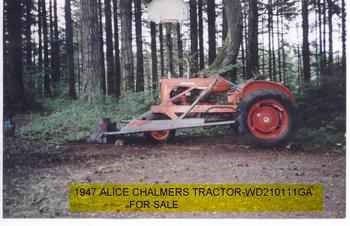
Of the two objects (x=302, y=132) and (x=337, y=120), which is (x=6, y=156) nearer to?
(x=302, y=132)

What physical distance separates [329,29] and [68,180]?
78.2 inches

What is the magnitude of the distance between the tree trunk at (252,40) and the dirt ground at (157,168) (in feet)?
1.64

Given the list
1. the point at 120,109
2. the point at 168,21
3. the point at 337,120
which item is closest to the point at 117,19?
the point at 168,21

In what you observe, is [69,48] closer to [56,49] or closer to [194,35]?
[56,49]

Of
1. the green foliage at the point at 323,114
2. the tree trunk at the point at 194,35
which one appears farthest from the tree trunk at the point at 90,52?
the green foliage at the point at 323,114

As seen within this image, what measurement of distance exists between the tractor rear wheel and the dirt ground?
0.09 m

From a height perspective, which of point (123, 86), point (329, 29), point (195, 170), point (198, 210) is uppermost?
point (329, 29)

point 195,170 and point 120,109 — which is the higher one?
point 120,109

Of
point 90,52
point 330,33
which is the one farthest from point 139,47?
point 330,33

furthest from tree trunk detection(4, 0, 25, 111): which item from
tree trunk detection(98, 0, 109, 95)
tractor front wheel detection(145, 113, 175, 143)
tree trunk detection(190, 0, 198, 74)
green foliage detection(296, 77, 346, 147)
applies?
green foliage detection(296, 77, 346, 147)

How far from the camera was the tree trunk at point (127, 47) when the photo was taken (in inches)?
142

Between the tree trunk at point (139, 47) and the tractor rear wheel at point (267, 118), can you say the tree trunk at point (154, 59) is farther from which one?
the tractor rear wheel at point (267, 118)

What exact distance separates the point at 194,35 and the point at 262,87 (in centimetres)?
59

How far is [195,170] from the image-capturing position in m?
3.38
